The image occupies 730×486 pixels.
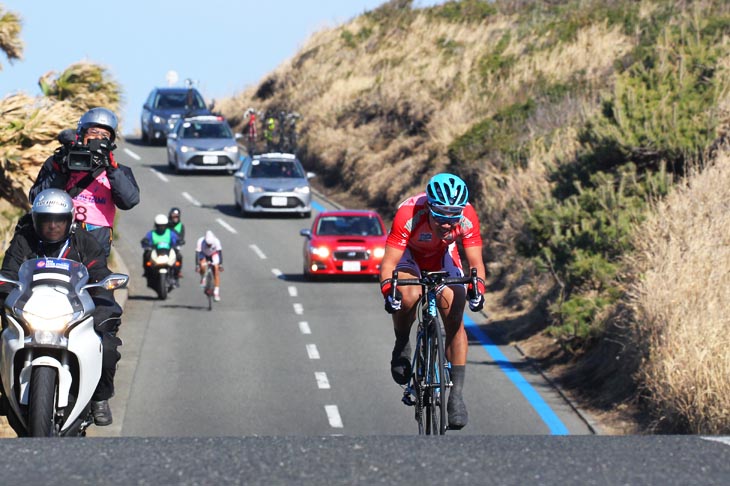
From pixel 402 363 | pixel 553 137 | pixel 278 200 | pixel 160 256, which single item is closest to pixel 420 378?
pixel 402 363

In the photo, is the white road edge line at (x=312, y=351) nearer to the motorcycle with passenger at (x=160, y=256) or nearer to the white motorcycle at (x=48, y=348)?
the motorcycle with passenger at (x=160, y=256)

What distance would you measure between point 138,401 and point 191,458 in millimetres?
12289

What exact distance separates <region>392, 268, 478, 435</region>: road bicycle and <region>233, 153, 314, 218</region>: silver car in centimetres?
2948

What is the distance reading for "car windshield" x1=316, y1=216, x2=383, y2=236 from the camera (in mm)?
31547

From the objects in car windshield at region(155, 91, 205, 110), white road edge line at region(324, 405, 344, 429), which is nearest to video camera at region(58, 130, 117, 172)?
white road edge line at region(324, 405, 344, 429)

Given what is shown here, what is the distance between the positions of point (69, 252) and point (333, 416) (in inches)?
365

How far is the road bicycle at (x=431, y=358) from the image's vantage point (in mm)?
9711

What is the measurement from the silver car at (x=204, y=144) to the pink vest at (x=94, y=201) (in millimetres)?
37553

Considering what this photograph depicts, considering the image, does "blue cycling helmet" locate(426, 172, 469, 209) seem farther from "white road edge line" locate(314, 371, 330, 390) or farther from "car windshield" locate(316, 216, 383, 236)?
"car windshield" locate(316, 216, 383, 236)

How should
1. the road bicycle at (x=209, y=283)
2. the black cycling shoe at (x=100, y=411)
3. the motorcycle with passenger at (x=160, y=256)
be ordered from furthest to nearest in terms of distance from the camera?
the motorcycle with passenger at (x=160, y=256), the road bicycle at (x=209, y=283), the black cycling shoe at (x=100, y=411)

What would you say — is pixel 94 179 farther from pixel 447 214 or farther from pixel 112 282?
pixel 447 214

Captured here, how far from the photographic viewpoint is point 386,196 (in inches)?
1695

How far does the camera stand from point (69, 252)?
9055 mm

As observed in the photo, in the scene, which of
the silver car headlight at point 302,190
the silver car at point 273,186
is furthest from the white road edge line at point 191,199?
the silver car headlight at point 302,190
